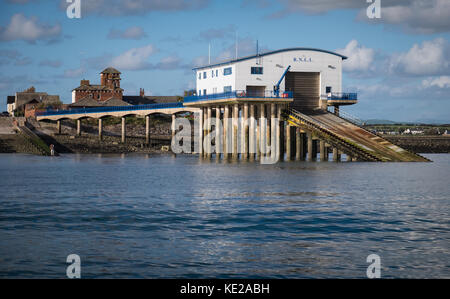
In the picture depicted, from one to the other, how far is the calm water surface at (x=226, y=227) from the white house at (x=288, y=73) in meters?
24.6

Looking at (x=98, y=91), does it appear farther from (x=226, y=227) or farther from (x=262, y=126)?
(x=226, y=227)

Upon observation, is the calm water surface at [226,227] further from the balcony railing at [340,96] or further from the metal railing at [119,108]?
the metal railing at [119,108]

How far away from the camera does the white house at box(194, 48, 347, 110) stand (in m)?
68.0

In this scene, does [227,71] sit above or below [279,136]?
above

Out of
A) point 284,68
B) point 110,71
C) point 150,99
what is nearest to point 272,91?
point 284,68

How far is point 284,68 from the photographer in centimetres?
6819

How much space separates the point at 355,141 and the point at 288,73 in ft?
44.5

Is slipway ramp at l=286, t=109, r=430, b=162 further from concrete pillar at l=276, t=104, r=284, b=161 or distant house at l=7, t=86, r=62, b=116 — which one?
distant house at l=7, t=86, r=62, b=116

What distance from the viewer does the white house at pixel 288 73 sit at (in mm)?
68000

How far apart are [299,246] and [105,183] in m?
25.2

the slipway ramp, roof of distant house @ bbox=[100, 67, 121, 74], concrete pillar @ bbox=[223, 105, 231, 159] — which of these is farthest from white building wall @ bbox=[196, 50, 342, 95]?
roof of distant house @ bbox=[100, 67, 121, 74]

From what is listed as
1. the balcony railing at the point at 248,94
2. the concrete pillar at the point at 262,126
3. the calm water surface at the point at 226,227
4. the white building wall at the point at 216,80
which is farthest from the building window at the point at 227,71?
the calm water surface at the point at 226,227

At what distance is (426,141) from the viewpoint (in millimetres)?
117875
